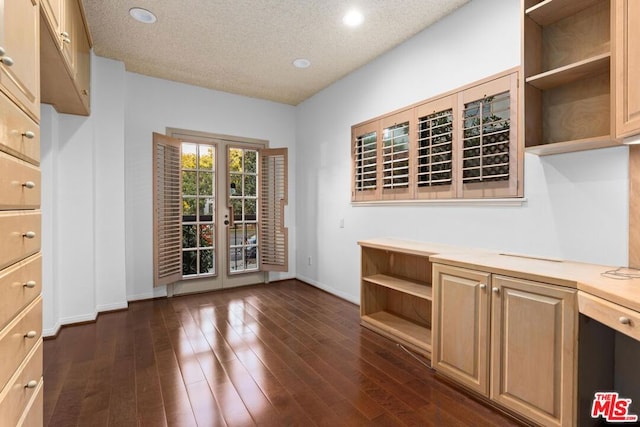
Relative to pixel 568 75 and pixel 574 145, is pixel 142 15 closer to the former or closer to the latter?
pixel 568 75

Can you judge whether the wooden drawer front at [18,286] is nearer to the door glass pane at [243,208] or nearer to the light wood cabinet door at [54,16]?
the light wood cabinet door at [54,16]

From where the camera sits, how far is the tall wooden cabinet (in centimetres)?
108

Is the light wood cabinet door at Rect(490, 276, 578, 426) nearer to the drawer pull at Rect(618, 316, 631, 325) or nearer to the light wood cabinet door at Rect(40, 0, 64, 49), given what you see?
the drawer pull at Rect(618, 316, 631, 325)

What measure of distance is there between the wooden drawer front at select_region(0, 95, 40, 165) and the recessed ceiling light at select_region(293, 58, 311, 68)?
295cm

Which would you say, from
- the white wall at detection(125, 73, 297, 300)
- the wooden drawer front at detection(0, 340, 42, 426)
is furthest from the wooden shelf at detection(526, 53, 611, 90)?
the white wall at detection(125, 73, 297, 300)

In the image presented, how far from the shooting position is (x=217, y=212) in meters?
4.72

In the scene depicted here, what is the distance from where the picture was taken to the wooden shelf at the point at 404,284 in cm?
271

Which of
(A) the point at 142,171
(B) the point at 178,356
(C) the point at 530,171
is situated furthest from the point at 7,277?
(A) the point at 142,171

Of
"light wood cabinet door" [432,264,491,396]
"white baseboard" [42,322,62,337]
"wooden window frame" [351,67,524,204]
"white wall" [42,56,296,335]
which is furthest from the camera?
"white wall" [42,56,296,335]

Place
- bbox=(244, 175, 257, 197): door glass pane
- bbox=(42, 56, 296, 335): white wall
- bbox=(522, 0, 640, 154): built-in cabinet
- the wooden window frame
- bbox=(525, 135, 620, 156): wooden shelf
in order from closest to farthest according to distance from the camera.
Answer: bbox=(525, 135, 620, 156): wooden shelf
bbox=(522, 0, 640, 154): built-in cabinet
the wooden window frame
bbox=(42, 56, 296, 335): white wall
bbox=(244, 175, 257, 197): door glass pane

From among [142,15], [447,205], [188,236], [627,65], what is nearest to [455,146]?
[447,205]

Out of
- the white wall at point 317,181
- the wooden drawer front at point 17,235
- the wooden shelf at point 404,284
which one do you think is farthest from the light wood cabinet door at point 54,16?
the wooden shelf at point 404,284

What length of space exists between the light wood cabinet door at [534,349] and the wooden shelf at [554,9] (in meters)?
1.71

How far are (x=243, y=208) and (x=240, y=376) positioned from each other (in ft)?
9.89
